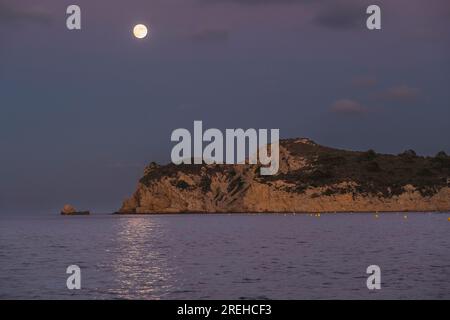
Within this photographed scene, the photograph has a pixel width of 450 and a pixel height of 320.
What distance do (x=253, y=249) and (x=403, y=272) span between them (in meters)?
32.8

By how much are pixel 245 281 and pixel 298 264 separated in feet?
47.2

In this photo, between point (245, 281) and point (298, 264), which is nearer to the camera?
point (245, 281)
